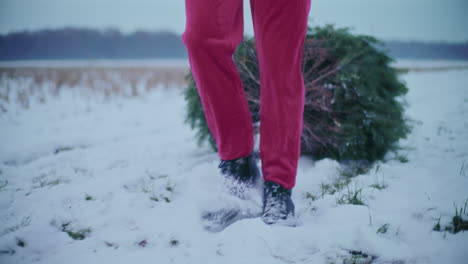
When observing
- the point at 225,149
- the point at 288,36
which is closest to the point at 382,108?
the point at 288,36

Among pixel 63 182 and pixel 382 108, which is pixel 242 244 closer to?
pixel 63 182

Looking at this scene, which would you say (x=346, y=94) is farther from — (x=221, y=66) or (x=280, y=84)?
(x=221, y=66)

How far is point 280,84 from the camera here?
1.10 metres

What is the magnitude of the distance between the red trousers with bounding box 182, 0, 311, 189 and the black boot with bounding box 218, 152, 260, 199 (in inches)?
1.2

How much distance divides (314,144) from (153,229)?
4.04 feet

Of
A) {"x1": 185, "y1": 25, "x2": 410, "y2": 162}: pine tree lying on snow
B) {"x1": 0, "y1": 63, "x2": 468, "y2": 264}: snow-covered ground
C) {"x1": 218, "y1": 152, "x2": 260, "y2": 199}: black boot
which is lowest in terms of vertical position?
{"x1": 0, "y1": 63, "x2": 468, "y2": 264}: snow-covered ground

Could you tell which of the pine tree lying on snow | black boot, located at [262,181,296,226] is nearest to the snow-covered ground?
black boot, located at [262,181,296,226]

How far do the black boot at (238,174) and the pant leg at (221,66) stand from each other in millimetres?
29

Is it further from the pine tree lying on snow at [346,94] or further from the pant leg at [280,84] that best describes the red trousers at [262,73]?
the pine tree lying on snow at [346,94]

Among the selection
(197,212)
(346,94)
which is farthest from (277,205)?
(346,94)

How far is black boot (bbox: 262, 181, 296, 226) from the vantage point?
41.1 inches

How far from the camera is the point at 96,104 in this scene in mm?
5656

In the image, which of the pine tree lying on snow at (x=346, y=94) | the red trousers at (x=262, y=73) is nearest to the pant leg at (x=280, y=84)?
the red trousers at (x=262, y=73)

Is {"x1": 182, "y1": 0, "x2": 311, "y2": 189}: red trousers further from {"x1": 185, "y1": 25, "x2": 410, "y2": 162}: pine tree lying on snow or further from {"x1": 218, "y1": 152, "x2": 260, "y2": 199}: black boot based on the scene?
{"x1": 185, "y1": 25, "x2": 410, "y2": 162}: pine tree lying on snow
